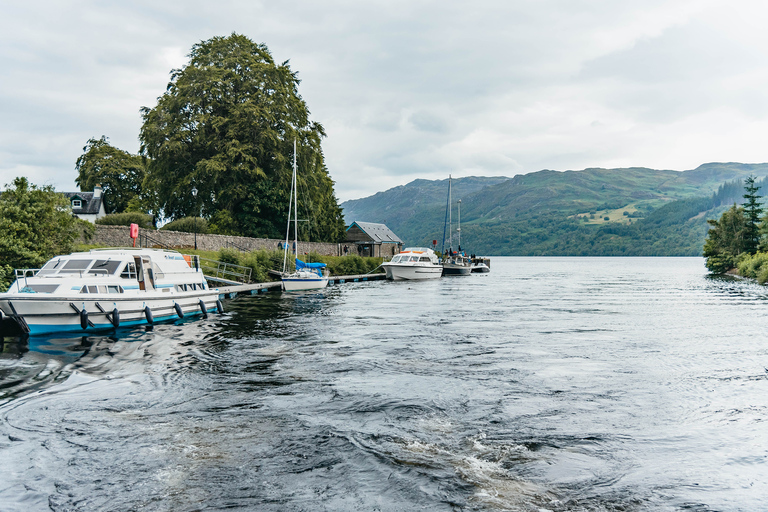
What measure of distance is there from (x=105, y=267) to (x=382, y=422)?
1481cm

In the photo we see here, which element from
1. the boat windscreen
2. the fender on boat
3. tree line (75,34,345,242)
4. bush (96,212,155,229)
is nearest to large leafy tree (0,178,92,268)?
the fender on boat

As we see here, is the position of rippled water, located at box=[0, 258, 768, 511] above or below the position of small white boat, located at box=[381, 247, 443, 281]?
below

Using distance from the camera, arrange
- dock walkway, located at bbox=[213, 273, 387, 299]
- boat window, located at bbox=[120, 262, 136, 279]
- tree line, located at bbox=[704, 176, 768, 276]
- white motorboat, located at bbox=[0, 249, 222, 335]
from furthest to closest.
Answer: tree line, located at bbox=[704, 176, 768, 276] → dock walkway, located at bbox=[213, 273, 387, 299] → boat window, located at bbox=[120, 262, 136, 279] → white motorboat, located at bbox=[0, 249, 222, 335]

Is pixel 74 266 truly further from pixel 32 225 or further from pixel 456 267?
pixel 456 267

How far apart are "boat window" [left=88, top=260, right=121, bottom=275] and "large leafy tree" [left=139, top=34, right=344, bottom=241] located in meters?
30.4

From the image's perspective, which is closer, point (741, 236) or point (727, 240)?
point (741, 236)

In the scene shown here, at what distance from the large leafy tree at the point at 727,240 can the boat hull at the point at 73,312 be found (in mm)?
70845

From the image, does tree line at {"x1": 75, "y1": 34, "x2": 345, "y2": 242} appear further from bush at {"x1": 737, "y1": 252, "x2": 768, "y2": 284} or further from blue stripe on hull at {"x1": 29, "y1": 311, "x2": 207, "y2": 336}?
bush at {"x1": 737, "y1": 252, "x2": 768, "y2": 284}

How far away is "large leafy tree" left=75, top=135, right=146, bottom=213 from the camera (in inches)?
2886

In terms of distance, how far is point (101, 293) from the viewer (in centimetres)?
1967

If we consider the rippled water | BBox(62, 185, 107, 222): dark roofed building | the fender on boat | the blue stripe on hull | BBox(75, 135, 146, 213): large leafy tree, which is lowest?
the rippled water

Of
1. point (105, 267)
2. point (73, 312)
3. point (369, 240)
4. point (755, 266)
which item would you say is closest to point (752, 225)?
point (755, 266)

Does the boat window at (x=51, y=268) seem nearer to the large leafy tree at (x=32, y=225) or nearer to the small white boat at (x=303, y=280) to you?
the large leafy tree at (x=32, y=225)

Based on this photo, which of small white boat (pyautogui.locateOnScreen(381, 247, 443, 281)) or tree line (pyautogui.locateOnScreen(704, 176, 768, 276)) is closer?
small white boat (pyautogui.locateOnScreen(381, 247, 443, 281))
